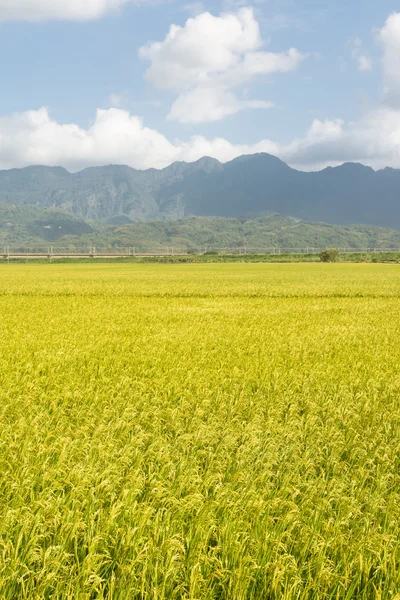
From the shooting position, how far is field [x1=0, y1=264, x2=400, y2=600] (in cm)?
314

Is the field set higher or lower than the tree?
lower

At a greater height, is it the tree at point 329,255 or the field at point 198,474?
the tree at point 329,255

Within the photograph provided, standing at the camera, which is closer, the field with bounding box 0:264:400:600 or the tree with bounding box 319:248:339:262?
the field with bounding box 0:264:400:600

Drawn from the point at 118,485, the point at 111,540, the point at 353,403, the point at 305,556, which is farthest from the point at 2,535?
the point at 353,403

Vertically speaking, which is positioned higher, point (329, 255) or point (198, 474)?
point (329, 255)

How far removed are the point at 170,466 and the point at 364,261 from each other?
107 m

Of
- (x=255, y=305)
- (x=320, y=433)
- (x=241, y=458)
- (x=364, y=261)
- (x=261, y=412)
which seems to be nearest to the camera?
(x=241, y=458)

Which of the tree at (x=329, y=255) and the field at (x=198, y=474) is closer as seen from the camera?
the field at (x=198, y=474)

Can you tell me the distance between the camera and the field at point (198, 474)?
3.14 meters

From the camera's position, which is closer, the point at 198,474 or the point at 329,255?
the point at 198,474

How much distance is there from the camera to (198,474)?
455cm

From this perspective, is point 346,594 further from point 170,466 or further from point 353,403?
point 353,403

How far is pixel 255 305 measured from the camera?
938 inches

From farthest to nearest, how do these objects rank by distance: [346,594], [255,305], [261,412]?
1. [255,305]
2. [261,412]
3. [346,594]
